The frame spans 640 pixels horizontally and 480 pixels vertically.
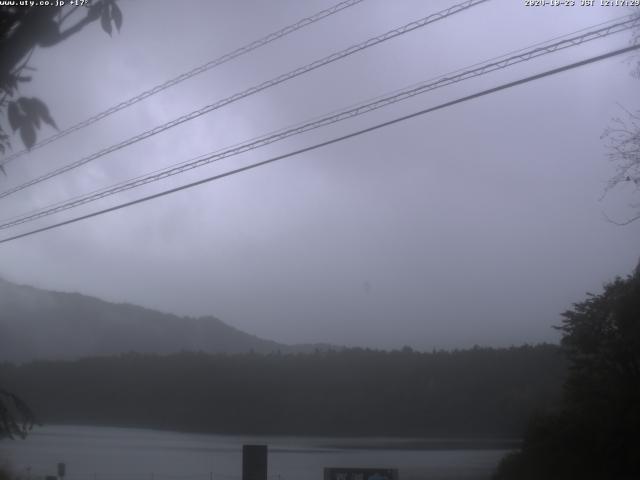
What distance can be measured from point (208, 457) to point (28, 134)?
39.1m

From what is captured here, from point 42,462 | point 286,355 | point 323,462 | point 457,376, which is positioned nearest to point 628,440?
point 323,462

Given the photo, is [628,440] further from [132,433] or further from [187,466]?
[132,433]

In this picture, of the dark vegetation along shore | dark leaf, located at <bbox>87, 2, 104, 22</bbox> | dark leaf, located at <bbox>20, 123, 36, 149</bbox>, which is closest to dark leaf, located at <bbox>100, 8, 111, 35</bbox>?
dark leaf, located at <bbox>87, 2, 104, 22</bbox>

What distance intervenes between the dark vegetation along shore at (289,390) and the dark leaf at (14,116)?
49.1 m

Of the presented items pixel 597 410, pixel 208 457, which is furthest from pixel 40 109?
pixel 208 457

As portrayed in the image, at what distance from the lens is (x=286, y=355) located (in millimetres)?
78562

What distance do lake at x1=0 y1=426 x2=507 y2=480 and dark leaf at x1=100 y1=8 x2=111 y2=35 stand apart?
2516 centimetres

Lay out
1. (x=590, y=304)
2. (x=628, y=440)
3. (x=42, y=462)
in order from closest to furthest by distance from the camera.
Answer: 1. (x=628, y=440)
2. (x=590, y=304)
3. (x=42, y=462)

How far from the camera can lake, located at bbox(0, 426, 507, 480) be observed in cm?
3127

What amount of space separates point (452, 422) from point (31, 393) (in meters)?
32.1

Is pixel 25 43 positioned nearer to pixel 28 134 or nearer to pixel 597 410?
pixel 28 134

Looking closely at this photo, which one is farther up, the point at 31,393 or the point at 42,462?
the point at 31,393

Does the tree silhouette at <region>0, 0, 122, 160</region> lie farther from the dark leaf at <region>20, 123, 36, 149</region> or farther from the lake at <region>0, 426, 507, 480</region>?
the lake at <region>0, 426, 507, 480</region>

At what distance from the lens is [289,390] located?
69.1m
